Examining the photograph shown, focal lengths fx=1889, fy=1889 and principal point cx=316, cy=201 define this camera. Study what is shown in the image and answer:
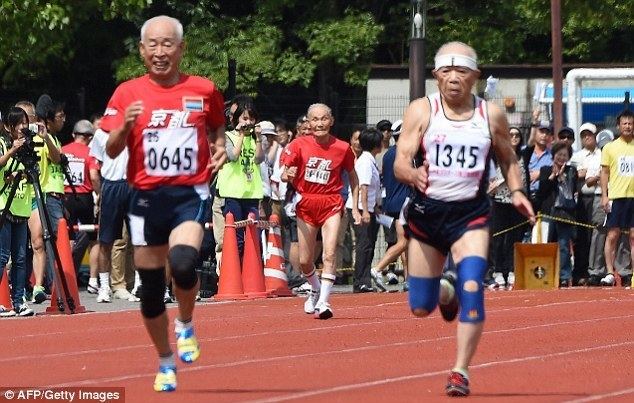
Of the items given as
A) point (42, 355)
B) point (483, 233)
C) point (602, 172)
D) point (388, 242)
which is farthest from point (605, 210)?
point (483, 233)

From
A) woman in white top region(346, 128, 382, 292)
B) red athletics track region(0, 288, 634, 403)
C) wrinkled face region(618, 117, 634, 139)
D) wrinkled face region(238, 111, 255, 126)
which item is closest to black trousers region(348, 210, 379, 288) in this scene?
woman in white top region(346, 128, 382, 292)

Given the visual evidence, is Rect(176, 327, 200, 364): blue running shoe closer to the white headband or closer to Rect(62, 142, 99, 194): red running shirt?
the white headband

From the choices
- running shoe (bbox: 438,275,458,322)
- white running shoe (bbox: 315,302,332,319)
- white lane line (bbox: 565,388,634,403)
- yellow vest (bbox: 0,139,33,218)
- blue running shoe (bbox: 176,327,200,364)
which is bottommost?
white running shoe (bbox: 315,302,332,319)

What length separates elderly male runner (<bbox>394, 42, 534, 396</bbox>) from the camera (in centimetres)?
1109

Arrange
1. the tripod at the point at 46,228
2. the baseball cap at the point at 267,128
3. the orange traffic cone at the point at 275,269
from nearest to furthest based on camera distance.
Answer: the tripod at the point at 46,228 → the orange traffic cone at the point at 275,269 → the baseball cap at the point at 267,128

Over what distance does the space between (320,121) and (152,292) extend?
721cm

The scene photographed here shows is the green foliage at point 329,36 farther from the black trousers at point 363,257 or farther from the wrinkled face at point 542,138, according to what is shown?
the black trousers at point 363,257

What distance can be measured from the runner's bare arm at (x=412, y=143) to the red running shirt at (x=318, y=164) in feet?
22.2

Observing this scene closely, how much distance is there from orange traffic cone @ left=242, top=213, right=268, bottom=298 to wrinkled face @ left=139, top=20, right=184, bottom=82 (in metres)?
9.88

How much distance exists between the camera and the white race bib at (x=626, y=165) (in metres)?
22.9

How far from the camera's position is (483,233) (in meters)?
11.1

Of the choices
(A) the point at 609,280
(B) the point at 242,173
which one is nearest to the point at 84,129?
(B) the point at 242,173

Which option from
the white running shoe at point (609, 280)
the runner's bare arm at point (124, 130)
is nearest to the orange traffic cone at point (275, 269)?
the white running shoe at point (609, 280)

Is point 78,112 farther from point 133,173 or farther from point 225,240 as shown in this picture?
point 133,173
